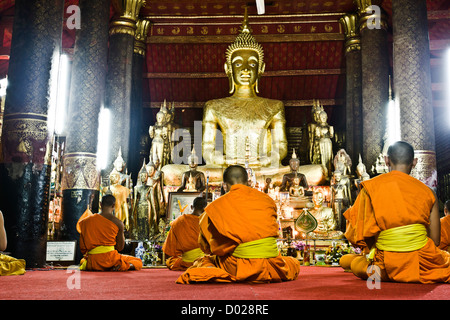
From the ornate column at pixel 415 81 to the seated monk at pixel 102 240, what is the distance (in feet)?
12.3

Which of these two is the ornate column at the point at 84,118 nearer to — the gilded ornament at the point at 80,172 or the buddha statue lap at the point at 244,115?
the gilded ornament at the point at 80,172

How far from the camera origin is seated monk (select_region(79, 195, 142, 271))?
4223 mm

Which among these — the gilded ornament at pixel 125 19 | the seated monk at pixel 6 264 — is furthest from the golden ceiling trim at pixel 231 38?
the seated monk at pixel 6 264

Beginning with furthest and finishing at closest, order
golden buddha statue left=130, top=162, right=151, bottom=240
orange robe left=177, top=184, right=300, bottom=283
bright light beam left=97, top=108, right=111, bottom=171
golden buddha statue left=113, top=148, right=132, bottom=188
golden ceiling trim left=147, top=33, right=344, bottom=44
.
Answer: golden ceiling trim left=147, top=33, right=344, bottom=44, bright light beam left=97, top=108, right=111, bottom=171, golden buddha statue left=113, top=148, right=132, bottom=188, golden buddha statue left=130, top=162, right=151, bottom=240, orange robe left=177, top=184, right=300, bottom=283

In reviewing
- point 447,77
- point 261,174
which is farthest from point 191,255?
point 447,77

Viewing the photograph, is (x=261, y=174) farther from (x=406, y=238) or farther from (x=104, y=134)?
(x=406, y=238)

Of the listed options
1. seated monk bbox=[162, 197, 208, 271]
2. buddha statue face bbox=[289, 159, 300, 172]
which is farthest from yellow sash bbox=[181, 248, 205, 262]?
buddha statue face bbox=[289, 159, 300, 172]

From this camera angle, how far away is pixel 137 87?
10094 mm

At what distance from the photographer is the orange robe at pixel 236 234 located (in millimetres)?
2846

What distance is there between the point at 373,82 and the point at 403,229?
6537 millimetres

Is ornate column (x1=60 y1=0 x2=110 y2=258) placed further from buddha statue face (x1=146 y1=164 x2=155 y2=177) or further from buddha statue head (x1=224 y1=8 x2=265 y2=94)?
buddha statue head (x1=224 y1=8 x2=265 y2=94)

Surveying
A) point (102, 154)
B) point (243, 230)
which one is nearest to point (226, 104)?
point (102, 154)

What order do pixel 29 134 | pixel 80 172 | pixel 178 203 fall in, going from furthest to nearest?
1. pixel 178 203
2. pixel 80 172
3. pixel 29 134

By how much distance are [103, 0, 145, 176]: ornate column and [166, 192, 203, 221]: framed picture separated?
196cm
